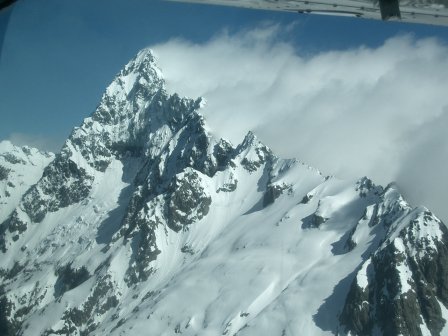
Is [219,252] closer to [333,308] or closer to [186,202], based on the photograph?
[186,202]

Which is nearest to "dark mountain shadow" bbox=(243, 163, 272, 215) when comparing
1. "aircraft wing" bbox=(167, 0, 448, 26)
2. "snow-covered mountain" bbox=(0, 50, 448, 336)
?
"snow-covered mountain" bbox=(0, 50, 448, 336)

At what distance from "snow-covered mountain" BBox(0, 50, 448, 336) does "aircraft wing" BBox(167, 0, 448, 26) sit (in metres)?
91.5

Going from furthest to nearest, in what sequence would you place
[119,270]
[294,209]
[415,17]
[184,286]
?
[119,270], [294,209], [184,286], [415,17]

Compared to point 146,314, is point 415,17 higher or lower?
lower

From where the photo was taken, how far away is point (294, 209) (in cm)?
12938

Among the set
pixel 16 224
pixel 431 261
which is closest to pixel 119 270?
pixel 16 224

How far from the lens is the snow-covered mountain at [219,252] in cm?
9194

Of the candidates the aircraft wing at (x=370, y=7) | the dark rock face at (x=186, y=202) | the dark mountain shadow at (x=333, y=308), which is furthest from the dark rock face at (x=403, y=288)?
the aircraft wing at (x=370, y=7)

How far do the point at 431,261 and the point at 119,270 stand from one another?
86.2m

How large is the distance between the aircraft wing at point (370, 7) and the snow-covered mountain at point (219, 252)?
91.5 meters

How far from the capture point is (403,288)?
8775 cm

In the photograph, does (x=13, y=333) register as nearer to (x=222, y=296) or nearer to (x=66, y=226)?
(x=66, y=226)

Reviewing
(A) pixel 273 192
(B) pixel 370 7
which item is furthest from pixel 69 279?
(B) pixel 370 7

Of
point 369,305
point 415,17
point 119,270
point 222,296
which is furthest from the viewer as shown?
point 119,270
